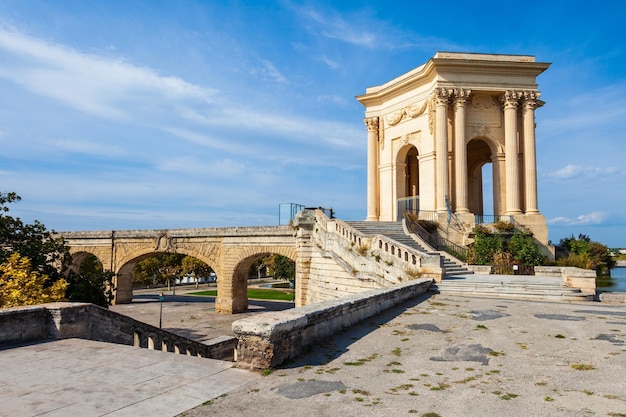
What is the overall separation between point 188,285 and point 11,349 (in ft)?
196

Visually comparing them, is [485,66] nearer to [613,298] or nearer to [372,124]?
[372,124]

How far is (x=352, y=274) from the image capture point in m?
16.9

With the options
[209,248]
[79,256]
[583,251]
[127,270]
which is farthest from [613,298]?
[79,256]

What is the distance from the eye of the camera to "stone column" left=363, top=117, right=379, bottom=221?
30.3 meters

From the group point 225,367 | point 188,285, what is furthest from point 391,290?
point 188,285

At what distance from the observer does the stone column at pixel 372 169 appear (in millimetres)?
30312

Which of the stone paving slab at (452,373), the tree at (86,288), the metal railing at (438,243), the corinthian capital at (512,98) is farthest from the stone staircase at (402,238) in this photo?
the tree at (86,288)

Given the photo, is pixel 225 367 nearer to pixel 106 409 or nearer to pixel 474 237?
pixel 106 409

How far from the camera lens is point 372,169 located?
3047 cm

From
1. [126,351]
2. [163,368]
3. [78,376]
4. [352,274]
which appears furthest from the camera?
[352,274]

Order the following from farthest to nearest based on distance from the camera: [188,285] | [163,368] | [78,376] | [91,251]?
1. [188,285]
2. [91,251]
3. [163,368]
4. [78,376]

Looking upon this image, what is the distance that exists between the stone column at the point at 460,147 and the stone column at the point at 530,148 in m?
3.64

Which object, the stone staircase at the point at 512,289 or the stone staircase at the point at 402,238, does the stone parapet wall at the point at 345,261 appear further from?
the stone staircase at the point at 402,238

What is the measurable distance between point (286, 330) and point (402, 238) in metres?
15.7
